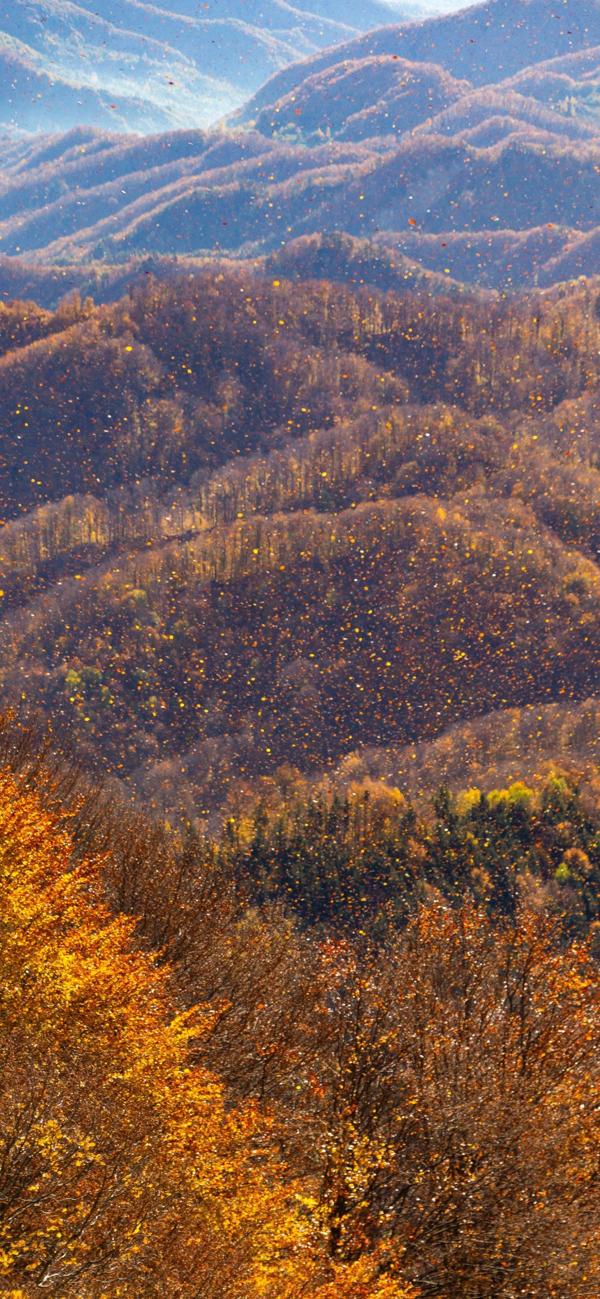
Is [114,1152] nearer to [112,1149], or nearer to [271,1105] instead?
[112,1149]

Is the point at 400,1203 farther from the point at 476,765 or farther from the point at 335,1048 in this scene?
the point at 476,765

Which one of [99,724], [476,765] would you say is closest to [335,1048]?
[476,765]

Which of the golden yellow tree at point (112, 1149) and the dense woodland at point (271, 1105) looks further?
the dense woodland at point (271, 1105)

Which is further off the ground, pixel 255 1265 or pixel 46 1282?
pixel 46 1282

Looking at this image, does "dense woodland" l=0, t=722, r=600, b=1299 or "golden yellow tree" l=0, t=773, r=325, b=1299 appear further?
"dense woodland" l=0, t=722, r=600, b=1299

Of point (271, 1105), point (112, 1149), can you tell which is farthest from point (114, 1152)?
point (271, 1105)

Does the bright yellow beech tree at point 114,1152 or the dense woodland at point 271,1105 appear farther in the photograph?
the dense woodland at point 271,1105

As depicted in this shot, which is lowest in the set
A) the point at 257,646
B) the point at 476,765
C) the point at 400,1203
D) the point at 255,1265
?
the point at 476,765

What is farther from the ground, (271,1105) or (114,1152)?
(114,1152)
